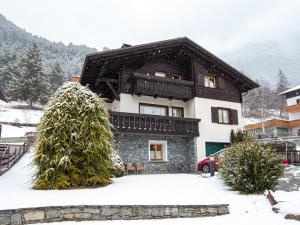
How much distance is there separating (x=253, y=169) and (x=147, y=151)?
974cm

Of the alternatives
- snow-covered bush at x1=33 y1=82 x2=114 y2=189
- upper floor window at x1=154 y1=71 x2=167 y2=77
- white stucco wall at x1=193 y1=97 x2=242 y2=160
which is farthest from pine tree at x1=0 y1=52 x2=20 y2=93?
snow-covered bush at x1=33 y1=82 x2=114 y2=189

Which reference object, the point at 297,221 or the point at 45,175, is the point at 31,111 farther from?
the point at 297,221

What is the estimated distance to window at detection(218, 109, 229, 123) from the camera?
2249 cm

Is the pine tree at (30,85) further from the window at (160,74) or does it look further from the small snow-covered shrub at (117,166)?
the small snow-covered shrub at (117,166)

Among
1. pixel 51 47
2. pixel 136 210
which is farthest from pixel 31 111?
pixel 51 47

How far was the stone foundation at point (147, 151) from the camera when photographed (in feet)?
59.6

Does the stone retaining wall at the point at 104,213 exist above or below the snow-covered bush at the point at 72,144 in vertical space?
below

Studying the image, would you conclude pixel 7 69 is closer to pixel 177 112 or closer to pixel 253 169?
pixel 177 112

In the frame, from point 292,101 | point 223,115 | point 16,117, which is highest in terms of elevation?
point 292,101

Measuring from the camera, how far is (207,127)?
21.3 metres

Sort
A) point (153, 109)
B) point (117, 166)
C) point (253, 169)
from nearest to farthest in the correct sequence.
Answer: point (253, 169) < point (117, 166) < point (153, 109)

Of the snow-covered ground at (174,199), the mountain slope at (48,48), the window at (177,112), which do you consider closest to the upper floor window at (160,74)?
the window at (177,112)

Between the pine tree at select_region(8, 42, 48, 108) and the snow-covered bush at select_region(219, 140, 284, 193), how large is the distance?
1690 inches

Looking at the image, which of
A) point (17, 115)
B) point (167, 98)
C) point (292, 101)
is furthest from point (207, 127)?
point (17, 115)
